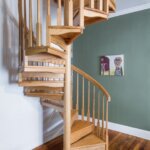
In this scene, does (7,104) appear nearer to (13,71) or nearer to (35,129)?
(13,71)

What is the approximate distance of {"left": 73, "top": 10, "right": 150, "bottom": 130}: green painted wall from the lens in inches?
126

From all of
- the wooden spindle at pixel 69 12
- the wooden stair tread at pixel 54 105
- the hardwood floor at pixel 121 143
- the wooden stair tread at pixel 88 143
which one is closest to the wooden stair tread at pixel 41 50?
the wooden spindle at pixel 69 12

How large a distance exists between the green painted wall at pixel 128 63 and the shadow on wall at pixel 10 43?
197 centimetres

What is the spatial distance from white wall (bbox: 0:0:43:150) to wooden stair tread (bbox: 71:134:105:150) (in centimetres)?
88

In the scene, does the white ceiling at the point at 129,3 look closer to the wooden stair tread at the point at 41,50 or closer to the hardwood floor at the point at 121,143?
the wooden stair tread at the point at 41,50

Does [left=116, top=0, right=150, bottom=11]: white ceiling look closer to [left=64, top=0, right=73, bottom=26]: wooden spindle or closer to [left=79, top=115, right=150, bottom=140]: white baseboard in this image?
[left=64, top=0, right=73, bottom=26]: wooden spindle

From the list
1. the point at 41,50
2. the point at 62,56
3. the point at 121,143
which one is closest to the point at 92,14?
the point at 62,56

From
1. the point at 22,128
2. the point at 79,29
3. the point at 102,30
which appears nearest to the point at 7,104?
the point at 22,128

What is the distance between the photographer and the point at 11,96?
8.00 ft

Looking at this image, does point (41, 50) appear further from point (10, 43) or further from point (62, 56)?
point (10, 43)

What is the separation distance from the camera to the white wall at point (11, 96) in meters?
2.32

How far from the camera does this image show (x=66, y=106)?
2.17 metres

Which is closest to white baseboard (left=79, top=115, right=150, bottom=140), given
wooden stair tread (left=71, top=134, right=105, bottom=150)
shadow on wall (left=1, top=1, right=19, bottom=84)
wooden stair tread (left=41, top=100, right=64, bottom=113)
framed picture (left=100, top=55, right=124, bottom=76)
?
wooden stair tread (left=71, top=134, right=105, bottom=150)

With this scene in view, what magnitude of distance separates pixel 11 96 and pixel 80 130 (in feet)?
4.06
